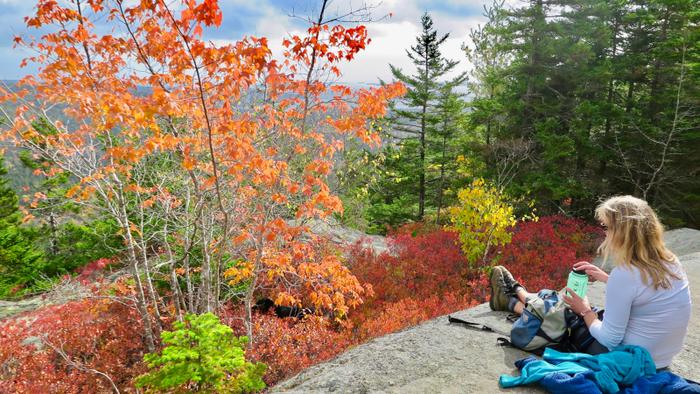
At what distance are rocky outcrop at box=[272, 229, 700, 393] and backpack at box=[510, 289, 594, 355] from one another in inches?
6.1

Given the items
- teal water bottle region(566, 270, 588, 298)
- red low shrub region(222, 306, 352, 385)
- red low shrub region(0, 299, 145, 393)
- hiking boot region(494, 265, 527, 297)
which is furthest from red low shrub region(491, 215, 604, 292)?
red low shrub region(0, 299, 145, 393)

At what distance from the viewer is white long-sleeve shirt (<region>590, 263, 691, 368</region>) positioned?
8.26 feet

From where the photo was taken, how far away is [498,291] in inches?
166

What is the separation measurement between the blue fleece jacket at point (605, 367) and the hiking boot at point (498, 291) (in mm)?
1314

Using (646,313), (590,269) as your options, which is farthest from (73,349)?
(646,313)

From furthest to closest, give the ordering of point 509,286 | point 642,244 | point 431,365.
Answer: point 509,286, point 431,365, point 642,244

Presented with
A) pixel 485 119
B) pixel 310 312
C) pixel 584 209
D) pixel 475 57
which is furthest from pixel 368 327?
pixel 475 57

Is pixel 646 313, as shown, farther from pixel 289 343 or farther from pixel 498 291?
pixel 289 343

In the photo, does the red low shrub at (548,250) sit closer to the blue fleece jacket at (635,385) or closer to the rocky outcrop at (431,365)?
the rocky outcrop at (431,365)

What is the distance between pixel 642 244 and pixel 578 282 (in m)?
0.69

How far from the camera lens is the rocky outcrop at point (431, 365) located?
9.72 ft

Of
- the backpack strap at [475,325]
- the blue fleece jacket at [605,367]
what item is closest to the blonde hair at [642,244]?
the blue fleece jacket at [605,367]

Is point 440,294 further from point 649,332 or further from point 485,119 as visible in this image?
point 485,119

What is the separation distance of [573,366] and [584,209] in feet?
38.6
